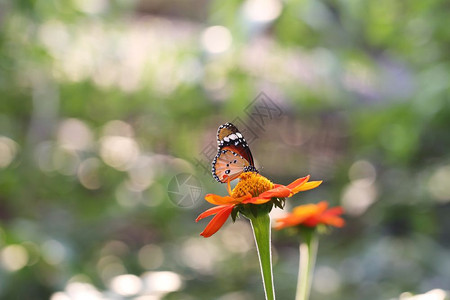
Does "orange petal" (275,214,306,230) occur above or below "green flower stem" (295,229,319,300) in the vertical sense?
above

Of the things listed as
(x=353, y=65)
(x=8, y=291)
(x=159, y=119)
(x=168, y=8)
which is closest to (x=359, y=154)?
(x=353, y=65)

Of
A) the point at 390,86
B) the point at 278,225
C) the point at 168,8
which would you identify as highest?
the point at 168,8

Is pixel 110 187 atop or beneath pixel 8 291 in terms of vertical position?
atop

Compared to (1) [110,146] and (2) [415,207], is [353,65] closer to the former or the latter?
(2) [415,207]

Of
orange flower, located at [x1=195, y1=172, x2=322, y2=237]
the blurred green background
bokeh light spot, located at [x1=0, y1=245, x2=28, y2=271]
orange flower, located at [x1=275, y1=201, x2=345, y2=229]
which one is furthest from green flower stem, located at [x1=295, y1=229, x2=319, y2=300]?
bokeh light spot, located at [x1=0, y1=245, x2=28, y2=271]

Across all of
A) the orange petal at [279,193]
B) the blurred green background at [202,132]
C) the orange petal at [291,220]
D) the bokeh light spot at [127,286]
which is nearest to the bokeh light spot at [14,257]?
the blurred green background at [202,132]

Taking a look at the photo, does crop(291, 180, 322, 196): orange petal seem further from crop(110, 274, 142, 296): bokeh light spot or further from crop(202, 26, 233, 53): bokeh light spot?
crop(202, 26, 233, 53): bokeh light spot

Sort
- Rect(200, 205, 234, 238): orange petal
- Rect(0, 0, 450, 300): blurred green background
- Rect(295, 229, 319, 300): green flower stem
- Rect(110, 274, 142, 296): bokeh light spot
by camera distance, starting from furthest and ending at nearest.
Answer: Rect(0, 0, 450, 300): blurred green background < Rect(110, 274, 142, 296): bokeh light spot < Rect(295, 229, 319, 300): green flower stem < Rect(200, 205, 234, 238): orange petal

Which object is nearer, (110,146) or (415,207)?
(415,207)
